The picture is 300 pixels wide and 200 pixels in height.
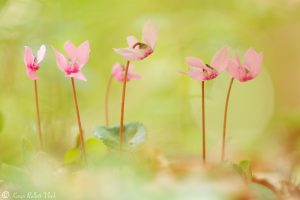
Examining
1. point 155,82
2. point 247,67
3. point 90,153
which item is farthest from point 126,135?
point 155,82

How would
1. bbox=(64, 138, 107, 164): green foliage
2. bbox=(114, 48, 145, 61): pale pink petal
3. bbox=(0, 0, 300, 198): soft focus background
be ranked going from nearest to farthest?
bbox=(114, 48, 145, 61): pale pink petal < bbox=(64, 138, 107, 164): green foliage < bbox=(0, 0, 300, 198): soft focus background

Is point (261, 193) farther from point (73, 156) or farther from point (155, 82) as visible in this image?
point (155, 82)

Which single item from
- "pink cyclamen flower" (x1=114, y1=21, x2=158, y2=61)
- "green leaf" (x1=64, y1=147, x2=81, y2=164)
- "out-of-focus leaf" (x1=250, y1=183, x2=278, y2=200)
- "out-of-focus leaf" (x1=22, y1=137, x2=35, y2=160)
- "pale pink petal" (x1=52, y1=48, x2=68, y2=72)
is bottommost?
"out-of-focus leaf" (x1=250, y1=183, x2=278, y2=200)

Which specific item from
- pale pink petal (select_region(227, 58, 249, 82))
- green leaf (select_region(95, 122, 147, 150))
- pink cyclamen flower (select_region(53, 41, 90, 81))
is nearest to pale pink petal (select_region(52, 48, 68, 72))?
pink cyclamen flower (select_region(53, 41, 90, 81))

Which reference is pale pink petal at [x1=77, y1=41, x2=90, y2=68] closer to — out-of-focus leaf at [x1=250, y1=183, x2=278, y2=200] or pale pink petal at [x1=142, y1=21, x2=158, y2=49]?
pale pink petal at [x1=142, y1=21, x2=158, y2=49]

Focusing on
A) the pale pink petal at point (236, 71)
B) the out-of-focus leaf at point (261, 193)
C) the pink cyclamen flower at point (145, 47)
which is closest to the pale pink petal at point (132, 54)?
the pink cyclamen flower at point (145, 47)

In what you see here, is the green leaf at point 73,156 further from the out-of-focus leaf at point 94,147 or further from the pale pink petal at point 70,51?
the pale pink petal at point 70,51
